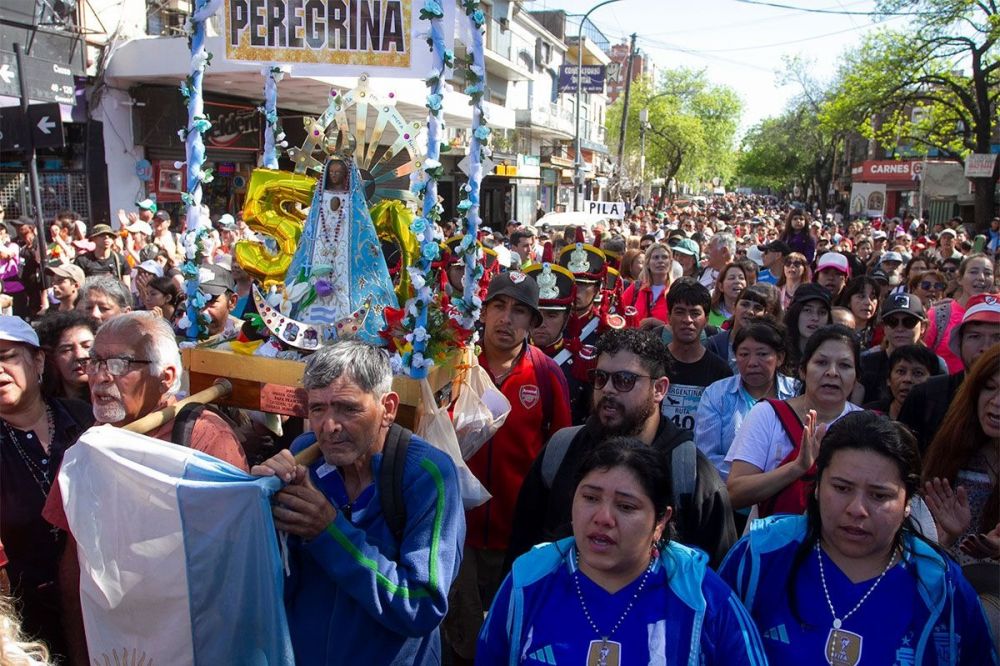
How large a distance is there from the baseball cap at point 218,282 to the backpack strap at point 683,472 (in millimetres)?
3134

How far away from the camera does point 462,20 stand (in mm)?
3766

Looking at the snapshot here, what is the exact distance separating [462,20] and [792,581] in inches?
111

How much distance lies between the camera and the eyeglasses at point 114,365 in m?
2.57

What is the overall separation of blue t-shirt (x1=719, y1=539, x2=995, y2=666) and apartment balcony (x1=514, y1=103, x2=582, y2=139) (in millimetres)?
28357

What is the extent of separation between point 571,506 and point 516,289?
1601mm

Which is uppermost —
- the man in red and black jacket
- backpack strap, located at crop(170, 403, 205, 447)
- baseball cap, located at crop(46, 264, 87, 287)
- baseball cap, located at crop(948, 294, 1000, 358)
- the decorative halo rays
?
the decorative halo rays

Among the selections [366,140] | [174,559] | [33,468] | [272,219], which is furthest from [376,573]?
A: [366,140]

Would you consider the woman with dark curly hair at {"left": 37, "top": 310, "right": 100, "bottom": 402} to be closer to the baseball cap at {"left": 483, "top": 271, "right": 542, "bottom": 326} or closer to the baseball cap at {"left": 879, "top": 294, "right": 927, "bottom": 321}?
the baseball cap at {"left": 483, "top": 271, "right": 542, "bottom": 326}

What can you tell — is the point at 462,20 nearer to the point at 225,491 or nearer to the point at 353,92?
the point at 353,92

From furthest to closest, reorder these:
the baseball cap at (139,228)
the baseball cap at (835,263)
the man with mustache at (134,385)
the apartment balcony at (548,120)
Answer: the apartment balcony at (548,120)
the baseball cap at (139,228)
the baseball cap at (835,263)
the man with mustache at (134,385)

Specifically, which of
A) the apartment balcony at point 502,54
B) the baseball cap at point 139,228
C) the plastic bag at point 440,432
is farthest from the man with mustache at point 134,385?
the apartment balcony at point 502,54

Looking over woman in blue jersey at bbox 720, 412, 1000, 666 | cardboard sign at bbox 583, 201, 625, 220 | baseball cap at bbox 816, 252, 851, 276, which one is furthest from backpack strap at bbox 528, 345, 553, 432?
cardboard sign at bbox 583, 201, 625, 220

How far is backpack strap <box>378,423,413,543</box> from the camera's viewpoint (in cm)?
232

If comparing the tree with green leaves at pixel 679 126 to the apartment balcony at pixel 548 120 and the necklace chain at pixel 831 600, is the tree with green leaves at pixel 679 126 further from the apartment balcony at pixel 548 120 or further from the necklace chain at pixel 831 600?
the necklace chain at pixel 831 600
